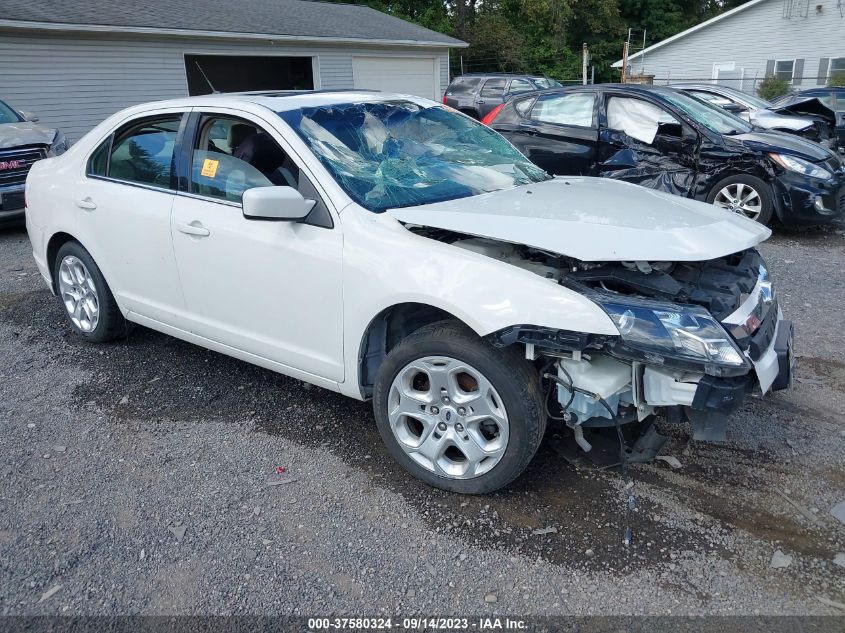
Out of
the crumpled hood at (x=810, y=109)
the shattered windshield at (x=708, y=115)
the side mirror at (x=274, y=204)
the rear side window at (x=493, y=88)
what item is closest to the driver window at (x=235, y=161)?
the side mirror at (x=274, y=204)

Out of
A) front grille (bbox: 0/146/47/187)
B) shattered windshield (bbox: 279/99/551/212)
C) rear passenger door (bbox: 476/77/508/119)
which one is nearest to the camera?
shattered windshield (bbox: 279/99/551/212)

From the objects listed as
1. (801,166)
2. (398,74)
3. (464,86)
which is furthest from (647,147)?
(398,74)

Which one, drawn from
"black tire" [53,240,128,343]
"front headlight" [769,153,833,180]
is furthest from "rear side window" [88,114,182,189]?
"front headlight" [769,153,833,180]

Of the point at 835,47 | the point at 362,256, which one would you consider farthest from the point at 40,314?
the point at 835,47

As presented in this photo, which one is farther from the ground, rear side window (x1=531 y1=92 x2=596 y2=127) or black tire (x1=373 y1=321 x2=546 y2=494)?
rear side window (x1=531 y1=92 x2=596 y2=127)

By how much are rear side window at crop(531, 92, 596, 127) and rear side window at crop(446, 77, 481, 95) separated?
36.8ft

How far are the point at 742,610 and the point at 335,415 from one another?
2.25m

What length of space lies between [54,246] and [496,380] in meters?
3.70

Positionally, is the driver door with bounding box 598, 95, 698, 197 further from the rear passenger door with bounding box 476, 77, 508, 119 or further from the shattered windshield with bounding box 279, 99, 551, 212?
the rear passenger door with bounding box 476, 77, 508, 119

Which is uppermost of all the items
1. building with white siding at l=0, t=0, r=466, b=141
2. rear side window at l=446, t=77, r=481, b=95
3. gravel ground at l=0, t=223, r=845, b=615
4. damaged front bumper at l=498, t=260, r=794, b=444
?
building with white siding at l=0, t=0, r=466, b=141

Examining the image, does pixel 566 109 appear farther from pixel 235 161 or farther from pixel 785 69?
pixel 785 69

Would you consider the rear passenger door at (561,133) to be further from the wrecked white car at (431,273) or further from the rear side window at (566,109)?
the wrecked white car at (431,273)

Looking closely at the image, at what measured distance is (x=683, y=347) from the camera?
101 inches

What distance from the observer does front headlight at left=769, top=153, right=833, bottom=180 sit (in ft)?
23.4
